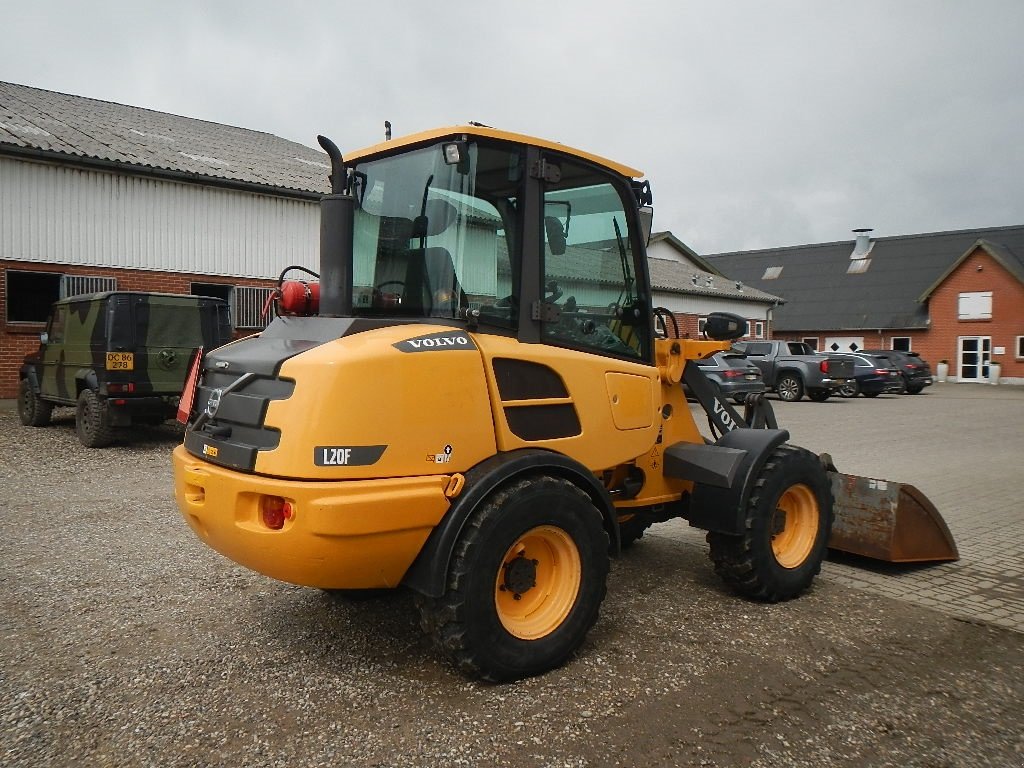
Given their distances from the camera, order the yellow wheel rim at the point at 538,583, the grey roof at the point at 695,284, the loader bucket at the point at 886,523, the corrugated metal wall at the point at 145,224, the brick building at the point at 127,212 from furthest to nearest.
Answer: the grey roof at the point at 695,284
the brick building at the point at 127,212
the corrugated metal wall at the point at 145,224
the loader bucket at the point at 886,523
the yellow wheel rim at the point at 538,583

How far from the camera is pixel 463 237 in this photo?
3.85m

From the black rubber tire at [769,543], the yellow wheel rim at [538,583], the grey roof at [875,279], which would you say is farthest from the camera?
the grey roof at [875,279]

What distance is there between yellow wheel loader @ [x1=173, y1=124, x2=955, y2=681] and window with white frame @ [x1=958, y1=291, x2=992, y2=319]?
133 ft

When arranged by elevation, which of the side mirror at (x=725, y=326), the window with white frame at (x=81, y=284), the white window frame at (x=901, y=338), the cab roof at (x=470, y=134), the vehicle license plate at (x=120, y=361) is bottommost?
the vehicle license plate at (x=120, y=361)

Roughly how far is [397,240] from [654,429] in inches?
68.1

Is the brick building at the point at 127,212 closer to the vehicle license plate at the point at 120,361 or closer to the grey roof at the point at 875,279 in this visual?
the vehicle license plate at the point at 120,361

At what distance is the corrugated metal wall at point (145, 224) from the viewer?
1513 cm

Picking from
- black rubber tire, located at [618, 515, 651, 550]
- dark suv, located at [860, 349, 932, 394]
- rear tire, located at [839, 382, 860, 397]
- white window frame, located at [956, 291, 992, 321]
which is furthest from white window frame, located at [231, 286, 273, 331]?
white window frame, located at [956, 291, 992, 321]

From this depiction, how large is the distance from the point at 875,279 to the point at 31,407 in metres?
43.6

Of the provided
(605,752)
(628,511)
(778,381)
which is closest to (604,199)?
(628,511)

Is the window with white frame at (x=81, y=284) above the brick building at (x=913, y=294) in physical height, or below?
below

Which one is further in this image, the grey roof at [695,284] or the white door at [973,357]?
the white door at [973,357]

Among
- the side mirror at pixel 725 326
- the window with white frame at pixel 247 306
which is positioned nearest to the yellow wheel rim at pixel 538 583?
the side mirror at pixel 725 326

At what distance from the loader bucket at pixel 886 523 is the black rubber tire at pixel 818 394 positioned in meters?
18.5
